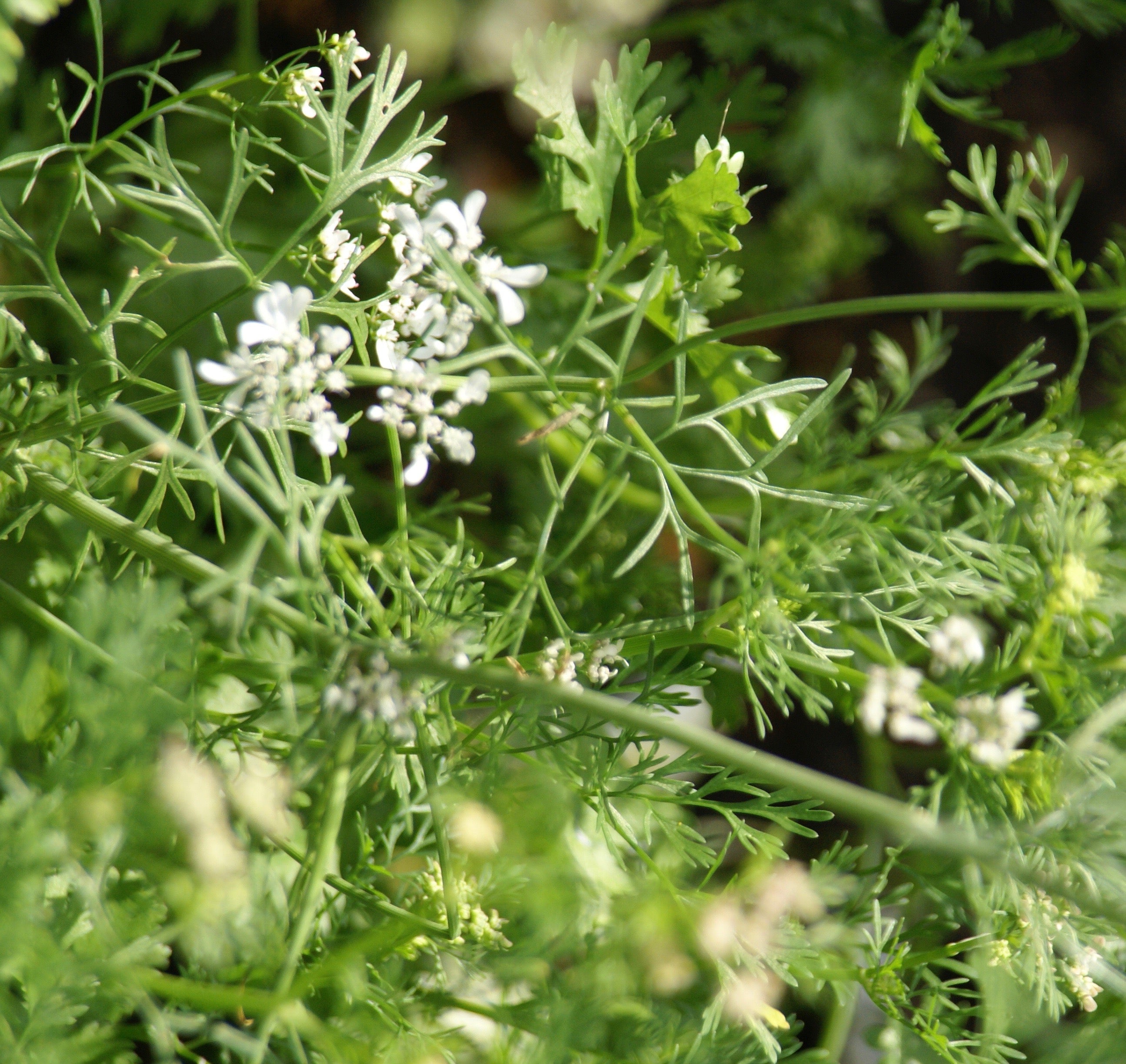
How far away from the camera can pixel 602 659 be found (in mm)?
581

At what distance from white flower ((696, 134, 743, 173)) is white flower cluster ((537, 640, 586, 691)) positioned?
319mm

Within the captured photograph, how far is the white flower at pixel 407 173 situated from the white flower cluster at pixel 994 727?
1.43 ft

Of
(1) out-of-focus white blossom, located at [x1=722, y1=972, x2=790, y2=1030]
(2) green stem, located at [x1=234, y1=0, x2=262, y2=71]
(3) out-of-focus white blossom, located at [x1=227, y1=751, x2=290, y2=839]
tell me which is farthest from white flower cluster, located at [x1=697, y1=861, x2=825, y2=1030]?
(2) green stem, located at [x1=234, y1=0, x2=262, y2=71]

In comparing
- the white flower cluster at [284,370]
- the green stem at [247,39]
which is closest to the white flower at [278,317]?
the white flower cluster at [284,370]

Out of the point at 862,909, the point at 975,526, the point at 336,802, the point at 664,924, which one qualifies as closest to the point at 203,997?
the point at 336,802

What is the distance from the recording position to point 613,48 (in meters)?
1.30

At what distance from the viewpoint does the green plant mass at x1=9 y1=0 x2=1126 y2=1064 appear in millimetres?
448

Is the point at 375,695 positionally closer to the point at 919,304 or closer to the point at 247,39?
the point at 919,304

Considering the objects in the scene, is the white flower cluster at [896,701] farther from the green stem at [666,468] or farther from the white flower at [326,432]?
the white flower at [326,432]

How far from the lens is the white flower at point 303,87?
551mm

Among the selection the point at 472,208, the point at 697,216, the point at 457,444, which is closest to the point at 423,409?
the point at 457,444

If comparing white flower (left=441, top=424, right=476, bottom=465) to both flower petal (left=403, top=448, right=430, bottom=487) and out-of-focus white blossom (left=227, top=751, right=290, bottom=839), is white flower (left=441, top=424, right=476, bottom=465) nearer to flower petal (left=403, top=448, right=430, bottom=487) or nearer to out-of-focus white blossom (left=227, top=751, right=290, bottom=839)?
flower petal (left=403, top=448, right=430, bottom=487)

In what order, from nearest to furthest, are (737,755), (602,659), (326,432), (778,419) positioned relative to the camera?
(737,755) < (326,432) < (602,659) < (778,419)

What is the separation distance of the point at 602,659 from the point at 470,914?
0.65 ft
